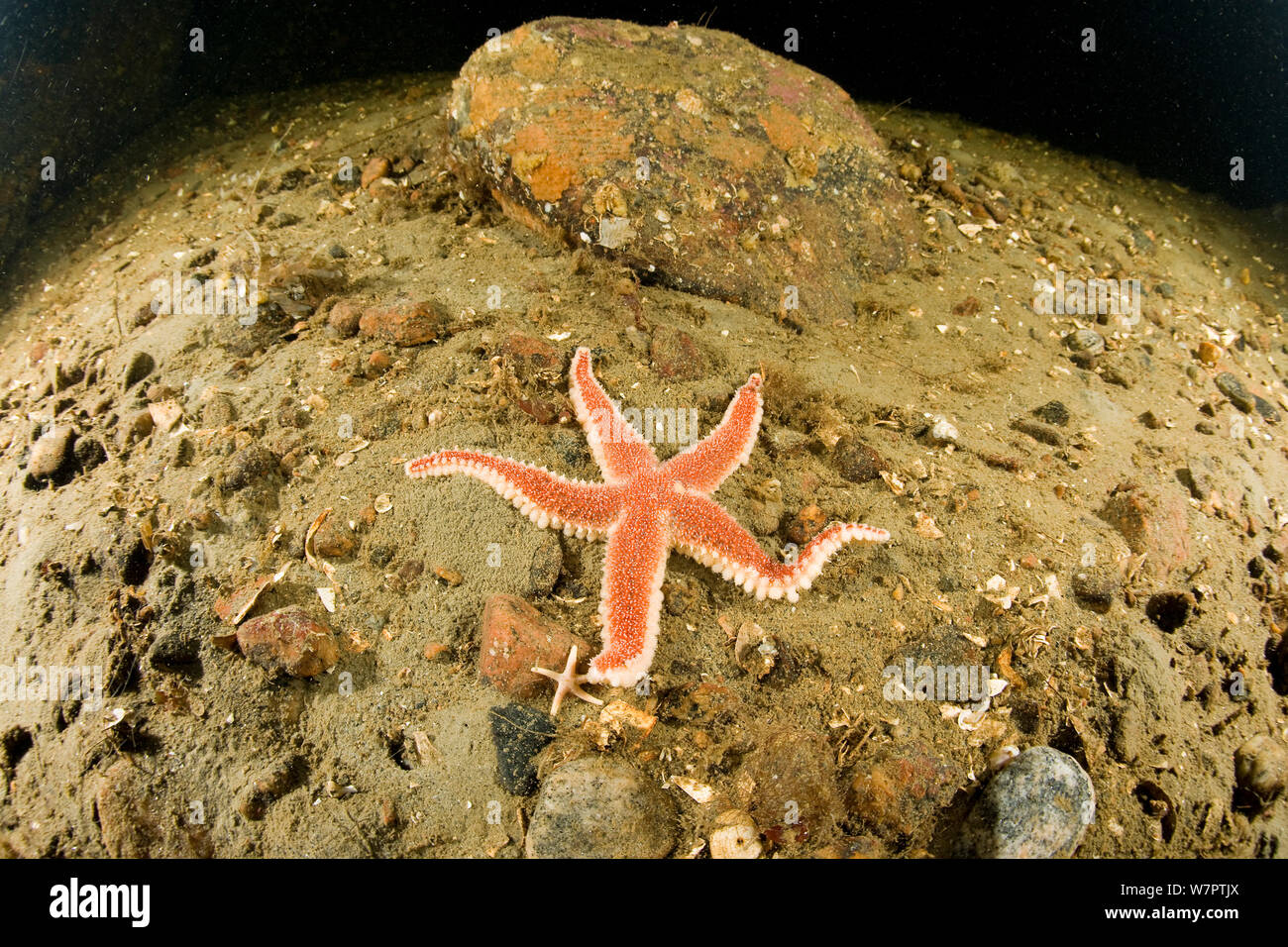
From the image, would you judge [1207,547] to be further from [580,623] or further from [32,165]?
[32,165]

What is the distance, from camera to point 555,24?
5.04 m

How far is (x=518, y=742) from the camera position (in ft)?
9.04

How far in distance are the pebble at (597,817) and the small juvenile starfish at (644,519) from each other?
0.58 meters

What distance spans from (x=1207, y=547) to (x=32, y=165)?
9851 millimetres

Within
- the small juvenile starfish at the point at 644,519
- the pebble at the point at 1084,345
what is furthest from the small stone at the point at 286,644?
the pebble at the point at 1084,345

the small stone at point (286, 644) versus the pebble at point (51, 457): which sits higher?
the pebble at point (51, 457)

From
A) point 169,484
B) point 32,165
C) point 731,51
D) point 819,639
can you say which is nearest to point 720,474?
point 819,639

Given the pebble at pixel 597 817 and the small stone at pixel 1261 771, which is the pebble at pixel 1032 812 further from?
the pebble at pixel 597 817

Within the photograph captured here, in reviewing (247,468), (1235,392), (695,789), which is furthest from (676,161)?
(1235,392)

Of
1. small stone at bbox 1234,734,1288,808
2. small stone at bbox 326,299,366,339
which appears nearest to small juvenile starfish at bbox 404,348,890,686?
small stone at bbox 326,299,366,339

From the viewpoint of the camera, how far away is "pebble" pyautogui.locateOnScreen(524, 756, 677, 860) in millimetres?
2504

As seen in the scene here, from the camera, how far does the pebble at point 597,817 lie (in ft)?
8.21

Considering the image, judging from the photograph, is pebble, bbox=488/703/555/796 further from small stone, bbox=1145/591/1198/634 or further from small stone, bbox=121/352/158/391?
small stone, bbox=121/352/158/391

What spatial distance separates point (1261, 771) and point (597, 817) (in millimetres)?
3096
